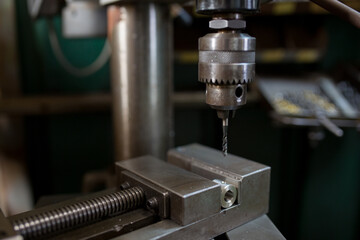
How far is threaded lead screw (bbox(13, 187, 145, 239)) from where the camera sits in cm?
55

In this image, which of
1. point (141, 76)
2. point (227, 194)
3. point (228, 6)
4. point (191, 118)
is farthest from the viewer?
point (191, 118)

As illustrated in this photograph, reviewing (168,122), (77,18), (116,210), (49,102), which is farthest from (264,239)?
(49,102)

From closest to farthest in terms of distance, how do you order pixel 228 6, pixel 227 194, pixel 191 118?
pixel 228 6 → pixel 227 194 → pixel 191 118

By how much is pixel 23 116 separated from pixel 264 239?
154 cm

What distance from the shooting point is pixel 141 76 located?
2.93 ft

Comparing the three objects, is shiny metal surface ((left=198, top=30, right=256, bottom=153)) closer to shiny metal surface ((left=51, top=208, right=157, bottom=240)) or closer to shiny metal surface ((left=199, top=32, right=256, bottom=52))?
shiny metal surface ((left=199, top=32, right=256, bottom=52))

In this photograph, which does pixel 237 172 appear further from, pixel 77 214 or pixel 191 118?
pixel 191 118

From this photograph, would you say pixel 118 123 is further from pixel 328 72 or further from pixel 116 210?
pixel 328 72

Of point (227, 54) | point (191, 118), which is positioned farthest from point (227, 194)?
point (191, 118)

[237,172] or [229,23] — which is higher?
[229,23]

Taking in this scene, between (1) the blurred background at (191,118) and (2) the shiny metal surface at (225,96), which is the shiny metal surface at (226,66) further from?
(1) the blurred background at (191,118)

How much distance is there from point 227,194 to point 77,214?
0.88 ft

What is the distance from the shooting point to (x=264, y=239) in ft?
2.14

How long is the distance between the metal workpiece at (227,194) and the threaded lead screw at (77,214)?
14 cm
